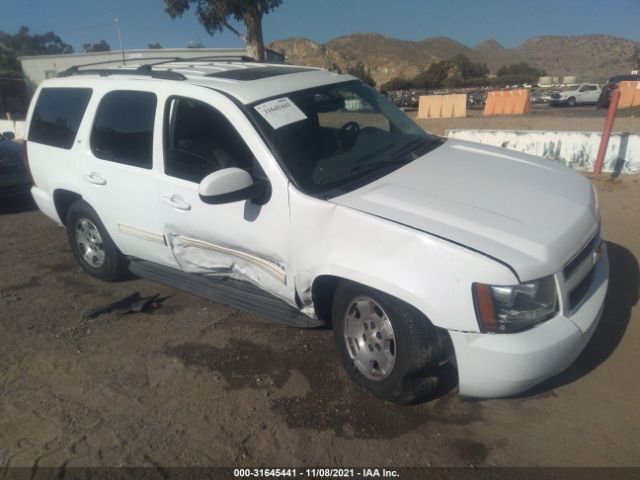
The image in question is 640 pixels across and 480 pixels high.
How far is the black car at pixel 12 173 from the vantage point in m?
8.12

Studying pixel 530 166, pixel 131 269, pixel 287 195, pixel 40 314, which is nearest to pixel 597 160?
pixel 530 166

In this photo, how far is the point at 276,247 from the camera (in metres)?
→ 3.24

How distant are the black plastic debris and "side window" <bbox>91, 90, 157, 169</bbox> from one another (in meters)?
1.26

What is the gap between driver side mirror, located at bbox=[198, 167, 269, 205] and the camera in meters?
3.01

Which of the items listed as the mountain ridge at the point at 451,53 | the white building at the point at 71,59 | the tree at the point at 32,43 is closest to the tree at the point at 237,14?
the white building at the point at 71,59

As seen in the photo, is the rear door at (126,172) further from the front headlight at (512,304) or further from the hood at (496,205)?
the front headlight at (512,304)

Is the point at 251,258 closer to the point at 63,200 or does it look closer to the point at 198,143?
the point at 198,143

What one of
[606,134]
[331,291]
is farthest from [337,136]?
[606,134]

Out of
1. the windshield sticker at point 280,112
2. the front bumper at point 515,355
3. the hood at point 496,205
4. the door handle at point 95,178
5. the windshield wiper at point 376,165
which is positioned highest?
the windshield sticker at point 280,112

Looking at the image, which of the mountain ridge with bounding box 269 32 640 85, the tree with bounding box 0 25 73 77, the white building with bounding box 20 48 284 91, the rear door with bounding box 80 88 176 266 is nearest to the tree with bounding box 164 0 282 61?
the white building with bounding box 20 48 284 91

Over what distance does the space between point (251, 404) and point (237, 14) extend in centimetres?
2123

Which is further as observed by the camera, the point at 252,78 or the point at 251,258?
the point at 252,78

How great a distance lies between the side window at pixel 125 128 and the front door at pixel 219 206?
237 millimetres

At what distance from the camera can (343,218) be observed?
2869mm
